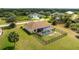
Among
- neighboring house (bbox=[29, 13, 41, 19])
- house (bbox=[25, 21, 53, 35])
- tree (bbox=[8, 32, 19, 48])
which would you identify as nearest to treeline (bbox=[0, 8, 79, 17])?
neighboring house (bbox=[29, 13, 41, 19])

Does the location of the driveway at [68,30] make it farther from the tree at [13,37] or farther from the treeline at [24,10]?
the tree at [13,37]

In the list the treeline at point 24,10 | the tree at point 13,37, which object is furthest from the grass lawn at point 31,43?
the treeline at point 24,10

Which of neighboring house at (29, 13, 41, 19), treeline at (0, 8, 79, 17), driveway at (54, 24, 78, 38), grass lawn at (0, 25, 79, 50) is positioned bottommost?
grass lawn at (0, 25, 79, 50)

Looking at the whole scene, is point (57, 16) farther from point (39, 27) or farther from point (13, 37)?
point (13, 37)

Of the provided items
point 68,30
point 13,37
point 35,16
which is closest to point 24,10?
point 35,16

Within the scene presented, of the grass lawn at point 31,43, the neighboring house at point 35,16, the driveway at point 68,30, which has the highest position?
the neighboring house at point 35,16

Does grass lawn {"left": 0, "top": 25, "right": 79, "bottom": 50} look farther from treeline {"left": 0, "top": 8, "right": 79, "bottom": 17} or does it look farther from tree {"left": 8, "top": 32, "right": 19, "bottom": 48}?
treeline {"left": 0, "top": 8, "right": 79, "bottom": 17}
